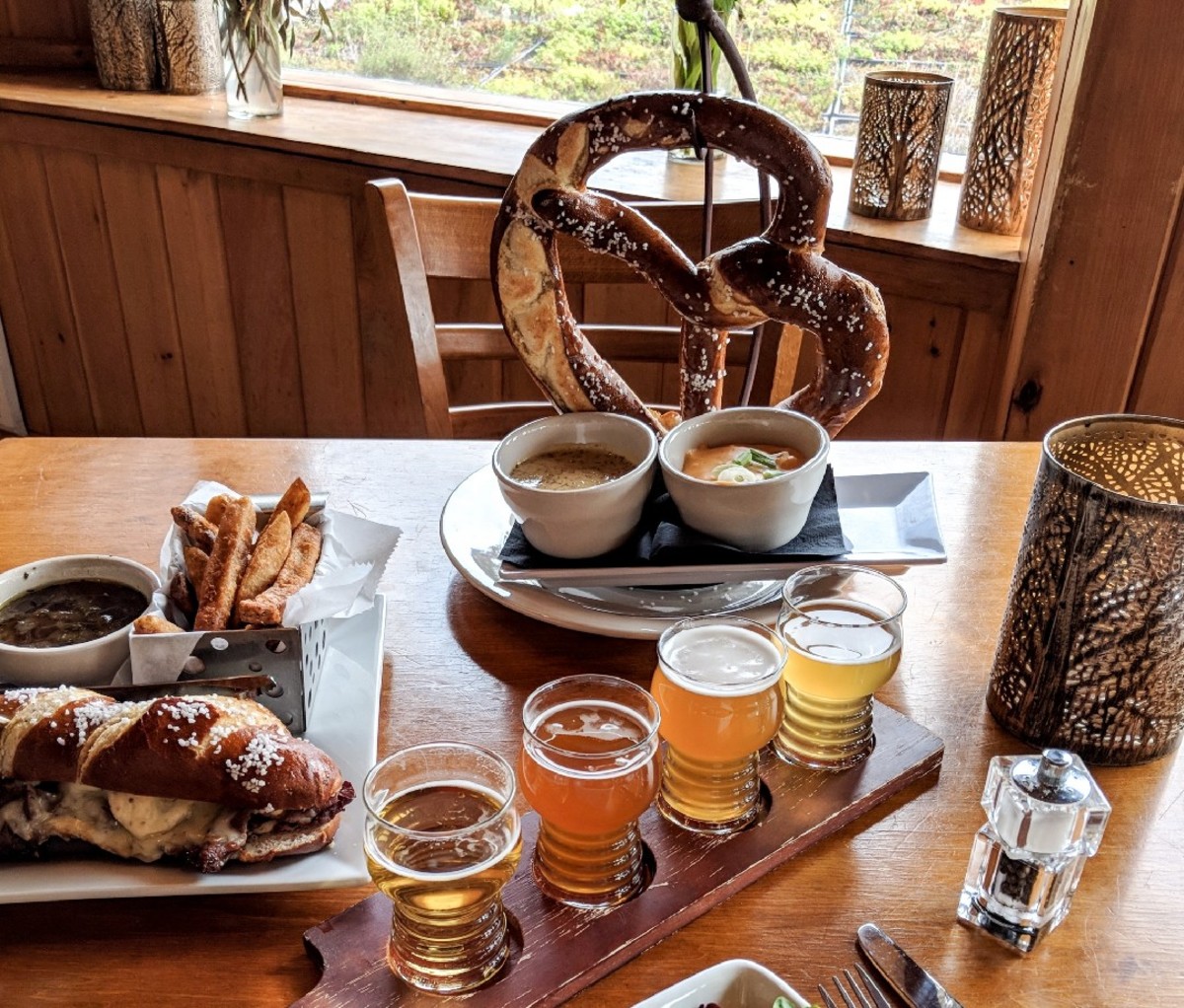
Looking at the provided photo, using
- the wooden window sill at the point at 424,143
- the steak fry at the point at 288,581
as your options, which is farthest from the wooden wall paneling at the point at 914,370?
the steak fry at the point at 288,581

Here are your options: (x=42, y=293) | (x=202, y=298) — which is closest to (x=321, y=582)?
(x=202, y=298)

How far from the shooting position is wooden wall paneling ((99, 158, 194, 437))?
2.62m

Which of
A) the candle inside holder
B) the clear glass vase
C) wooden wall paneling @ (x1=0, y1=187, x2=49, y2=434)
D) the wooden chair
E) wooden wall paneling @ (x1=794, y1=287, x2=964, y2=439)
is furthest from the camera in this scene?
wooden wall paneling @ (x1=0, y1=187, x2=49, y2=434)

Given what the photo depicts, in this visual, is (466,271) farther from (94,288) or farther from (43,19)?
(43,19)

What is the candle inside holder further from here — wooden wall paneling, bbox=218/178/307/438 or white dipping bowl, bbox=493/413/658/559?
wooden wall paneling, bbox=218/178/307/438

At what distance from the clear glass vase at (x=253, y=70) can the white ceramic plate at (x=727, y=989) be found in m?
2.20

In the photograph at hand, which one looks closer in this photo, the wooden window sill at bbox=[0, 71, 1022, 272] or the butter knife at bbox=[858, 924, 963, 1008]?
the butter knife at bbox=[858, 924, 963, 1008]

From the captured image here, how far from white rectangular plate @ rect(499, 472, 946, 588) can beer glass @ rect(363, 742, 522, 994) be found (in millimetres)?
293

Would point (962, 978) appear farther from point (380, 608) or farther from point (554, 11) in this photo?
point (554, 11)

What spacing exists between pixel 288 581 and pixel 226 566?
0.05 meters

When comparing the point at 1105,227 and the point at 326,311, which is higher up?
the point at 1105,227

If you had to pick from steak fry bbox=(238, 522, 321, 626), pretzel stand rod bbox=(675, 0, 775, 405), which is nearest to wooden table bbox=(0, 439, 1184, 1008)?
steak fry bbox=(238, 522, 321, 626)

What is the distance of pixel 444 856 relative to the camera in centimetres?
71

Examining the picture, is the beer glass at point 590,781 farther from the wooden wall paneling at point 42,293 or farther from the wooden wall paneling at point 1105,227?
the wooden wall paneling at point 42,293
